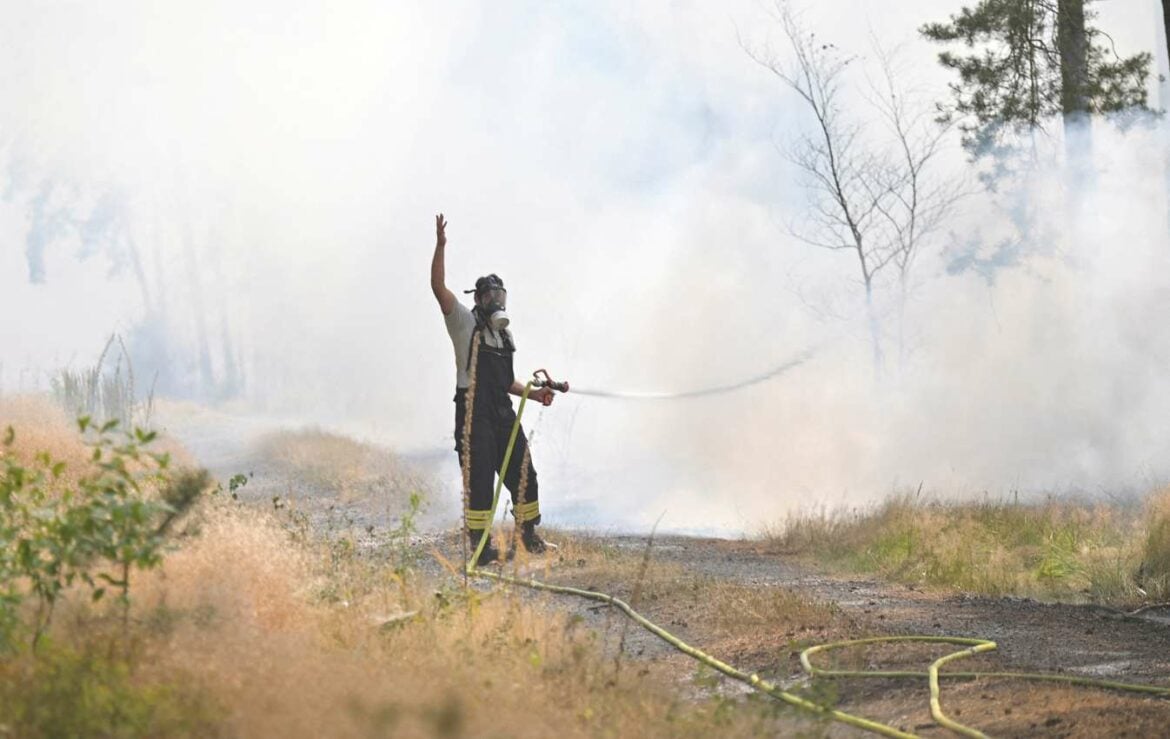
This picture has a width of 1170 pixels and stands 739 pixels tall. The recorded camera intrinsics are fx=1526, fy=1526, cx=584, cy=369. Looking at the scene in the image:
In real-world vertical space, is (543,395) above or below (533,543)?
above

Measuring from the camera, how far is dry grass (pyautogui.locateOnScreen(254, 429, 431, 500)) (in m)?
15.8

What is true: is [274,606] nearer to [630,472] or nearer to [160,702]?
[160,702]

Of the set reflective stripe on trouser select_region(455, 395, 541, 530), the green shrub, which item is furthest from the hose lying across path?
the green shrub

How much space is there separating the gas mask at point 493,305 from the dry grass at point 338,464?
5.21 m

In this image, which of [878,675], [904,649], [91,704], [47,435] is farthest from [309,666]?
[47,435]

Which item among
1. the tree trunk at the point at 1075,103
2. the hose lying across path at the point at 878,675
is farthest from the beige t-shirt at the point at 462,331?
the tree trunk at the point at 1075,103

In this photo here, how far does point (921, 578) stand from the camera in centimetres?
1084

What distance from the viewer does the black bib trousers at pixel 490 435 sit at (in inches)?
401

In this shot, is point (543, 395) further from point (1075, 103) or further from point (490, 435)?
point (1075, 103)

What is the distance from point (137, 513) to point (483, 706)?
1194mm

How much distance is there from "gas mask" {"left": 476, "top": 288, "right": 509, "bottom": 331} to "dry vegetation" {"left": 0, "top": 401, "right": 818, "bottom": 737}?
129 inches

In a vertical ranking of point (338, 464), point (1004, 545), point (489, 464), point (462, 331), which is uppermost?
point (462, 331)

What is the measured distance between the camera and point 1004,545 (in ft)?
39.4

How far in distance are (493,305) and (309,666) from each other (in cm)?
586
